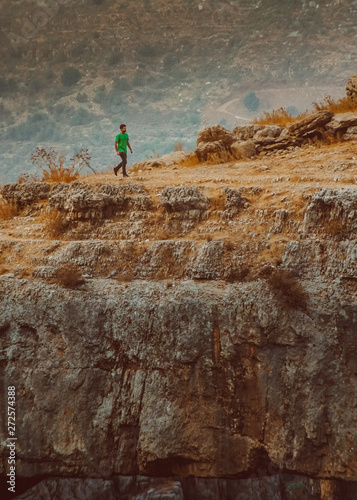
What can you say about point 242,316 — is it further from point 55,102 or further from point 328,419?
point 55,102

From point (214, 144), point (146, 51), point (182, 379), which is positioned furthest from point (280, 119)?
point (146, 51)

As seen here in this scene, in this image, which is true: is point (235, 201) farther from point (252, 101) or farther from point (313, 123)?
point (252, 101)

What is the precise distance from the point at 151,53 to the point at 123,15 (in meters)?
3.90

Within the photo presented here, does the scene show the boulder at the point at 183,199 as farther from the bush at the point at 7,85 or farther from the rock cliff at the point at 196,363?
the bush at the point at 7,85

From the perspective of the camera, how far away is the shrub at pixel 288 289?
26.0 feet

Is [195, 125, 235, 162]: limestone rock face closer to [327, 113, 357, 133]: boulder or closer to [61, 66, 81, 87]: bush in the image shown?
[327, 113, 357, 133]: boulder

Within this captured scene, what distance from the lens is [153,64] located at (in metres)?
44.9

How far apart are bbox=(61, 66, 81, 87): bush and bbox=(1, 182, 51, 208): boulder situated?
33.8 meters

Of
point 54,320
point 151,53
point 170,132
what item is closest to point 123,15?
point 151,53

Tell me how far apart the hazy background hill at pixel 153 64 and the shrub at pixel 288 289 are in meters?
33.1

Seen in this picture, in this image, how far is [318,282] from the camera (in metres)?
8.08

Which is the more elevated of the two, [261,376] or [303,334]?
[303,334]

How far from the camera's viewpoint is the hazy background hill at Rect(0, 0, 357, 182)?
136 feet

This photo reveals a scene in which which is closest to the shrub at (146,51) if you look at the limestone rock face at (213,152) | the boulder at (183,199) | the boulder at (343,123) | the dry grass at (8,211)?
the limestone rock face at (213,152)
